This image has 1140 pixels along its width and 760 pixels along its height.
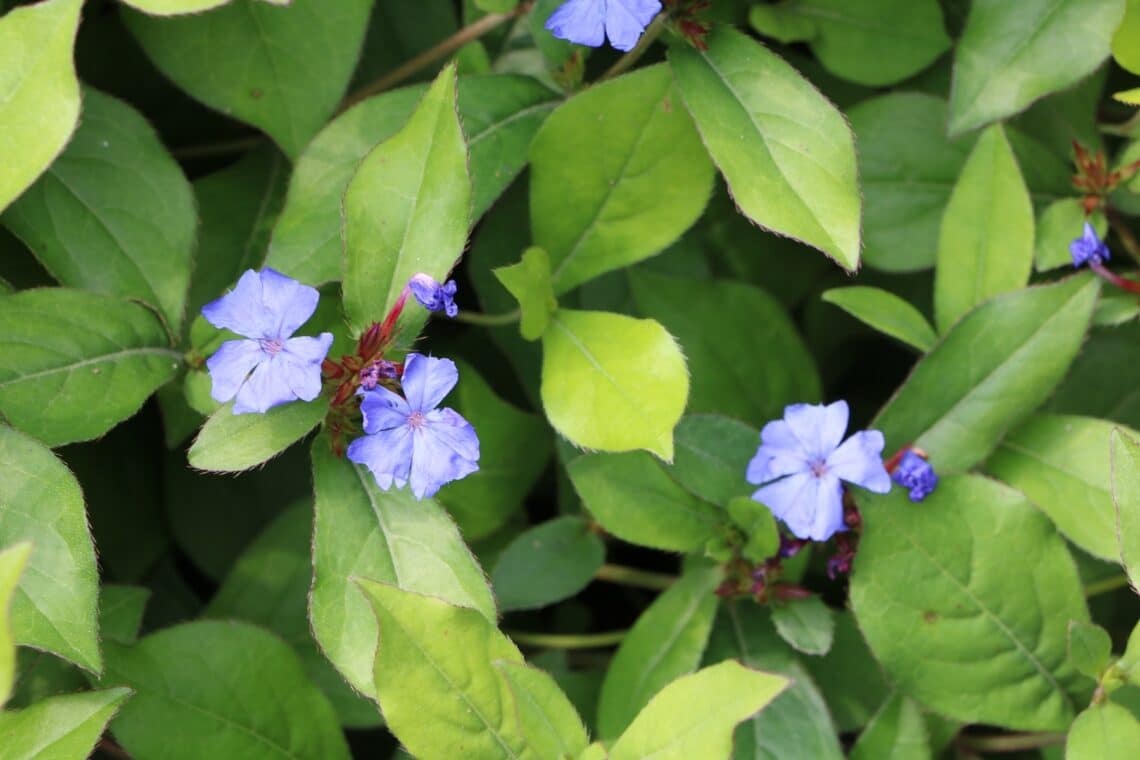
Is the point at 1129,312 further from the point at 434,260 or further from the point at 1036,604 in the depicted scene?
the point at 434,260

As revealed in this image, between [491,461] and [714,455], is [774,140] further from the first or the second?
[491,461]

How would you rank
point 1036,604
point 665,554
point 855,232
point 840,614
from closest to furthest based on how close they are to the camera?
point 855,232 < point 1036,604 < point 840,614 < point 665,554

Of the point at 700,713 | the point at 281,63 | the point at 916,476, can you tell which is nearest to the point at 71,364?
the point at 281,63

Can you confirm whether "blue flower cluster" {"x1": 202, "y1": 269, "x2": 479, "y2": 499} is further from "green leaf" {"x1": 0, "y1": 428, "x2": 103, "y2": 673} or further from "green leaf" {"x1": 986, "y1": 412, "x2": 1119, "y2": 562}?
"green leaf" {"x1": 986, "y1": 412, "x2": 1119, "y2": 562}

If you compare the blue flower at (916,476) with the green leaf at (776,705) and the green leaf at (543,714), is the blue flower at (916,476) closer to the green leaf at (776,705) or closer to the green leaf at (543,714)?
the green leaf at (776,705)

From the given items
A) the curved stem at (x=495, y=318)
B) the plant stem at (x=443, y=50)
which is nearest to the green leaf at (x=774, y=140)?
the plant stem at (x=443, y=50)

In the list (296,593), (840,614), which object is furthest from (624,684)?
(296,593)

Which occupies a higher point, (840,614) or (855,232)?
(855,232)
